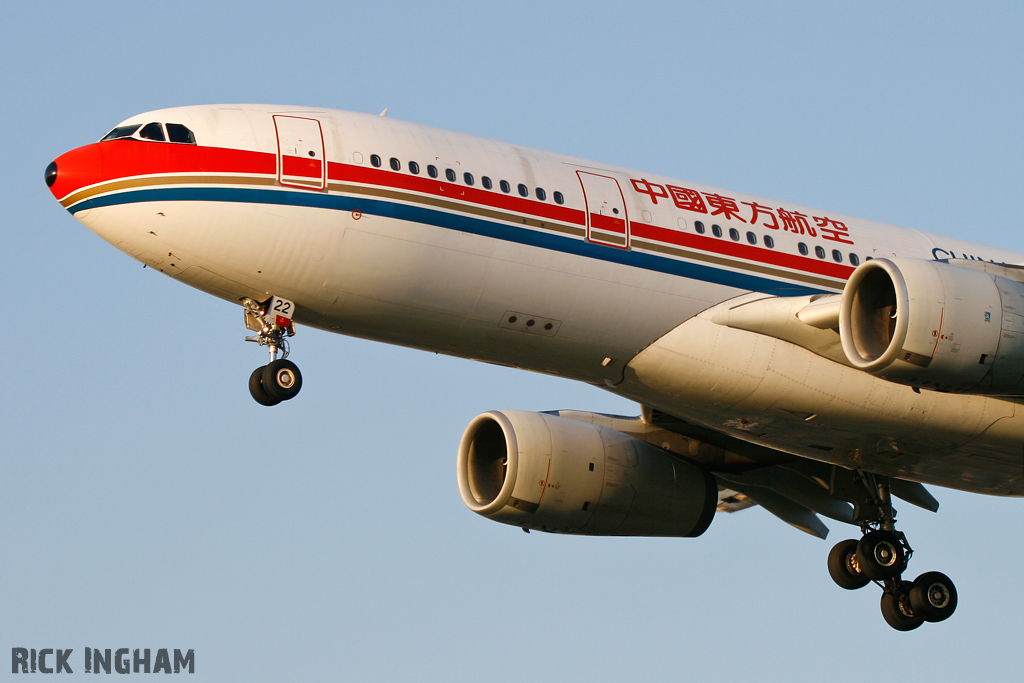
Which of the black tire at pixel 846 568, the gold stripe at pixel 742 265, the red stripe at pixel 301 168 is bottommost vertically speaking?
the black tire at pixel 846 568

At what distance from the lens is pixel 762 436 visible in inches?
1027

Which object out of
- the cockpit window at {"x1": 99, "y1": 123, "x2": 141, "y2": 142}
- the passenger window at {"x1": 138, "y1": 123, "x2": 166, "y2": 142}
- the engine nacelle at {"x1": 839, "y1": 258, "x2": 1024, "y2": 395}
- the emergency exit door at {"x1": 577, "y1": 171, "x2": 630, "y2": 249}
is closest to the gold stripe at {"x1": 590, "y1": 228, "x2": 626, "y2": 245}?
the emergency exit door at {"x1": 577, "y1": 171, "x2": 630, "y2": 249}

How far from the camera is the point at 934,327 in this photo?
22.0m

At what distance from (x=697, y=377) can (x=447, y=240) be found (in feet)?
15.0

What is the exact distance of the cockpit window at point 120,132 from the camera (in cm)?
2289

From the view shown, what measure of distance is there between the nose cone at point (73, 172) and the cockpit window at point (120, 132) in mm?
299

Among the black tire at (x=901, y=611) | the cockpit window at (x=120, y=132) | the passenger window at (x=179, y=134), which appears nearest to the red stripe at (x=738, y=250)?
the black tire at (x=901, y=611)

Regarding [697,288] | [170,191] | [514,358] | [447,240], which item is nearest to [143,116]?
[170,191]

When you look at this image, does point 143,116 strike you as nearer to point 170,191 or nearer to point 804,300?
point 170,191

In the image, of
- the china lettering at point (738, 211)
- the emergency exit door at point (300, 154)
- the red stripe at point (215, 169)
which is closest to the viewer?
the red stripe at point (215, 169)

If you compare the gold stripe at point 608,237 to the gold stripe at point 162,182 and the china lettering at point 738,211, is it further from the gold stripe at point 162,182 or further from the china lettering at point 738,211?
the gold stripe at point 162,182

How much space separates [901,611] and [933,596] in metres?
0.63

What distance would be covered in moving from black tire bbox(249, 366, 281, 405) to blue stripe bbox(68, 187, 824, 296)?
253 centimetres

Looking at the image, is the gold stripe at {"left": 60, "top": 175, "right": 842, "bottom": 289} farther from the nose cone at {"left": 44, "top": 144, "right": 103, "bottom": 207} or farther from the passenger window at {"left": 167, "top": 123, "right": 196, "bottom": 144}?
the passenger window at {"left": 167, "top": 123, "right": 196, "bottom": 144}
